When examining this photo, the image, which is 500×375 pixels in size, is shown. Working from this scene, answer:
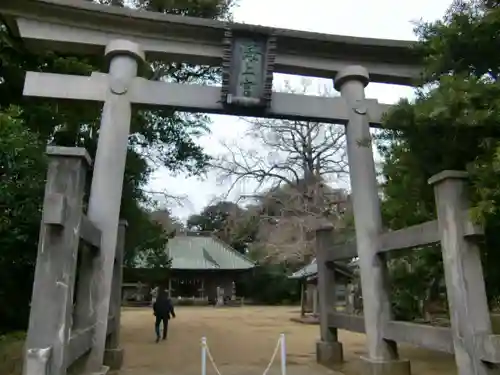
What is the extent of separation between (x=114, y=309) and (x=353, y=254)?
4066 millimetres

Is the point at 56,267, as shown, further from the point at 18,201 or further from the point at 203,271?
the point at 203,271

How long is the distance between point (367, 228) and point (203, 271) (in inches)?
1115

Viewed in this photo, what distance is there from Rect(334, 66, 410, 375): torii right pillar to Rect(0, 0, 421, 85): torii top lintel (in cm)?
40

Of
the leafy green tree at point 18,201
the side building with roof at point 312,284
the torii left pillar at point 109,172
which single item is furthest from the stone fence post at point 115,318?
the side building with roof at point 312,284

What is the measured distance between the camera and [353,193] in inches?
293

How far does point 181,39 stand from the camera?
7.65 meters

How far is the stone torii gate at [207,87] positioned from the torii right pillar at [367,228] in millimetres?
15

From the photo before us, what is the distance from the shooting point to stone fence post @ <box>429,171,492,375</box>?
4.54 m

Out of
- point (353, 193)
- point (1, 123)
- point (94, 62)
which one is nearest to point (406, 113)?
point (353, 193)

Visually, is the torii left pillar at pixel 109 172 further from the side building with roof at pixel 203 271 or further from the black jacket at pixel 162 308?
the side building with roof at pixel 203 271

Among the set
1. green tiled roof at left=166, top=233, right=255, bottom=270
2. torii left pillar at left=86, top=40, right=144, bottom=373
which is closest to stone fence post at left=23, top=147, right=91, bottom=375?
torii left pillar at left=86, top=40, right=144, bottom=373

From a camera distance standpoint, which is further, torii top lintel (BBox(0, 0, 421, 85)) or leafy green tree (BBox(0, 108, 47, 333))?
torii top lintel (BBox(0, 0, 421, 85))

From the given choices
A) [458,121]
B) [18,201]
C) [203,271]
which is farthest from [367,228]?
[203,271]

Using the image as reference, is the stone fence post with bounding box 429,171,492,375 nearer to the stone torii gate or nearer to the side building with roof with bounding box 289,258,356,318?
the stone torii gate
